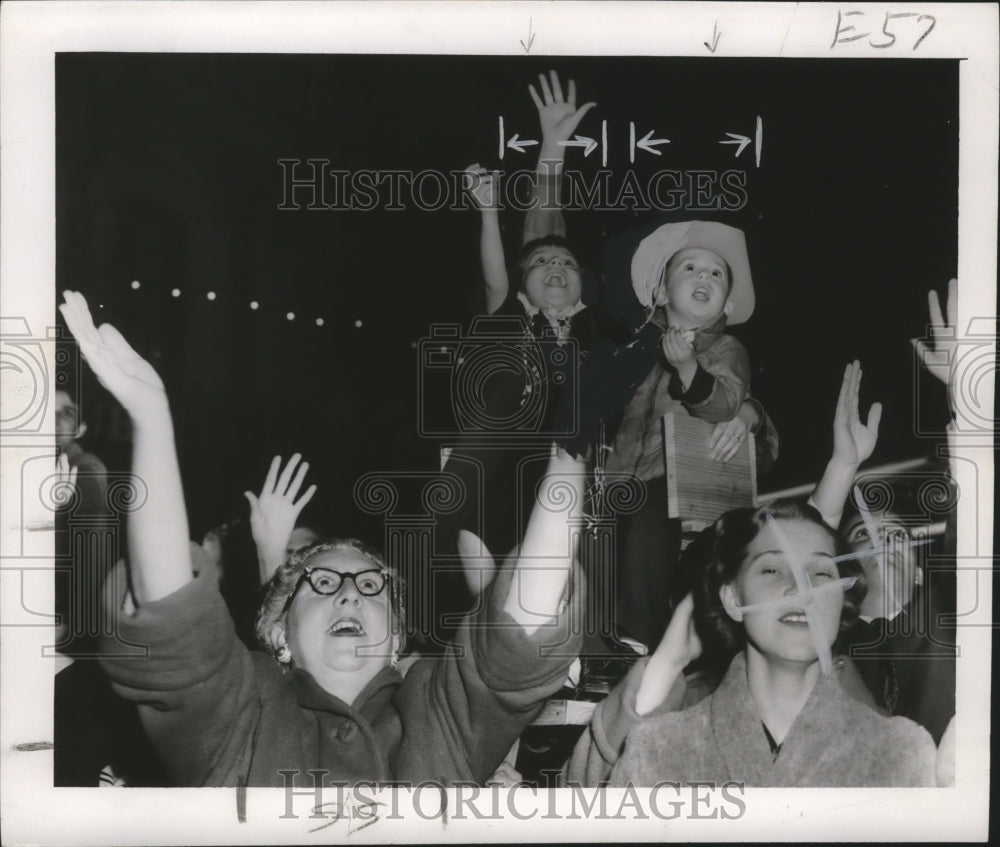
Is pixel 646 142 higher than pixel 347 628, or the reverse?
pixel 646 142

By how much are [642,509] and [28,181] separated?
4.10 ft

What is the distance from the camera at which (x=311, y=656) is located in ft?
6.88

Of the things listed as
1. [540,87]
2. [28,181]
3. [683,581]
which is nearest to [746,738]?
Result: [683,581]

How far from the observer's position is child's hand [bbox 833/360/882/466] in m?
2.14

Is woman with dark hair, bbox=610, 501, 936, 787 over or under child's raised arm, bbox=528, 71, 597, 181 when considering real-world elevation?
under

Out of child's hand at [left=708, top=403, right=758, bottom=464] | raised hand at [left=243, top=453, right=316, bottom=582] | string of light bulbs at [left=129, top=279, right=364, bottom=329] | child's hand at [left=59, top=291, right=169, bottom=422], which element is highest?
string of light bulbs at [left=129, top=279, right=364, bottom=329]

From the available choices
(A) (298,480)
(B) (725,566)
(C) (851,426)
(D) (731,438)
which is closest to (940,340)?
(C) (851,426)

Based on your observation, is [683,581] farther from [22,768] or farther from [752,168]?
[22,768]

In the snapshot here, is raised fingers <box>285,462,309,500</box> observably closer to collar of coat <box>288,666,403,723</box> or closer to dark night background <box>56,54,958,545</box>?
dark night background <box>56,54,958,545</box>

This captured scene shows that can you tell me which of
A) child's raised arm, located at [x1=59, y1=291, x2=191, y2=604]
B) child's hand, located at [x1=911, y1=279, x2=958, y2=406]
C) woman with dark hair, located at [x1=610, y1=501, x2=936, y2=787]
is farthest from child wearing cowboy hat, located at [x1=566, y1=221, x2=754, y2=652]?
child's raised arm, located at [x1=59, y1=291, x2=191, y2=604]

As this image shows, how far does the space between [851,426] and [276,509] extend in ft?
3.44

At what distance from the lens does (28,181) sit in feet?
6.93

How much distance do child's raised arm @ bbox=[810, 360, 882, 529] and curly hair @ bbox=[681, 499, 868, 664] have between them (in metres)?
0.04

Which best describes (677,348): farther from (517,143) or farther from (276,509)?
(276,509)
